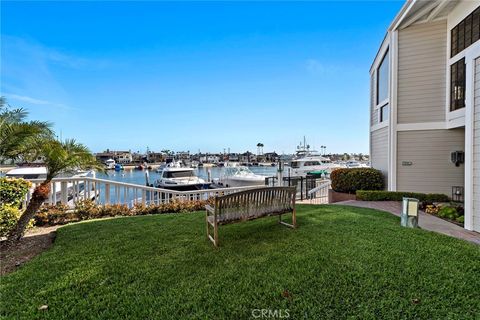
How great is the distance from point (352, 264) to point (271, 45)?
425 inches

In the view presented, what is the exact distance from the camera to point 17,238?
465 centimetres

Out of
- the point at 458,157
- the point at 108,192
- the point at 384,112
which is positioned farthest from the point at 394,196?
the point at 108,192

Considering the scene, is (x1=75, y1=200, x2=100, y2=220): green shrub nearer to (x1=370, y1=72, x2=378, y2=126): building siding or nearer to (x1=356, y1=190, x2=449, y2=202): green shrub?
(x1=356, y1=190, x2=449, y2=202): green shrub

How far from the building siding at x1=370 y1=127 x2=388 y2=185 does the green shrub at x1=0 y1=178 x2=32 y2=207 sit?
1217cm

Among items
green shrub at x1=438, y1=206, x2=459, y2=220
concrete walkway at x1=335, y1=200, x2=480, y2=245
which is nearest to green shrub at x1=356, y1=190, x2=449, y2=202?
concrete walkway at x1=335, y1=200, x2=480, y2=245

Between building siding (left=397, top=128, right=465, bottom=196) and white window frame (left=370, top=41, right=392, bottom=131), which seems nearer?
building siding (left=397, top=128, right=465, bottom=196)

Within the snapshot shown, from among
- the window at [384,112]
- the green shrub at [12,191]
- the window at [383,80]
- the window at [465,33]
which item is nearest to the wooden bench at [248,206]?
the green shrub at [12,191]

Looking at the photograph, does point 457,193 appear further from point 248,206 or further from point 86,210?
point 86,210

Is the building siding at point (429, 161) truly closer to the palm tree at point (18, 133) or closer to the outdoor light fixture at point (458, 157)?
the outdoor light fixture at point (458, 157)

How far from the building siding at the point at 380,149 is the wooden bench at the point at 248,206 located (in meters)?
7.18

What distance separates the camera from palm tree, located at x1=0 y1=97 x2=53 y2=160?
471cm

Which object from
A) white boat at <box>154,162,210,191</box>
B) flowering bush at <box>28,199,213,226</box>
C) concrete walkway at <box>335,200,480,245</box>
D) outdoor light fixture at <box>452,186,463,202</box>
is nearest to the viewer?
concrete walkway at <box>335,200,480,245</box>

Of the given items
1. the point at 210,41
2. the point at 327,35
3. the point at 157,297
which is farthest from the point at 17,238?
the point at 327,35

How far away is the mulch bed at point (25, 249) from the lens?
3.69m
